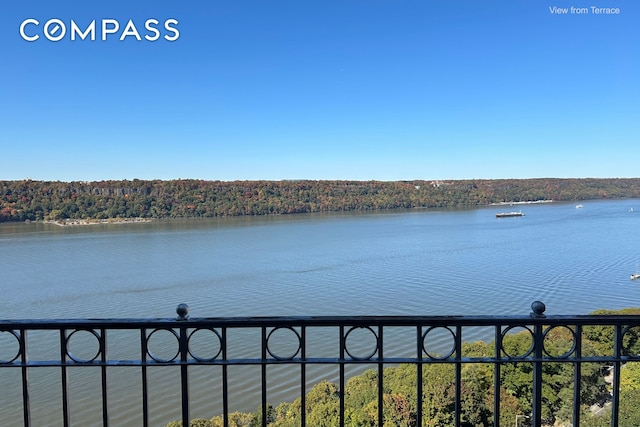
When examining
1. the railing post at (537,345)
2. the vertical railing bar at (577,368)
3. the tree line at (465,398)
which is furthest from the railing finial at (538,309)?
the tree line at (465,398)

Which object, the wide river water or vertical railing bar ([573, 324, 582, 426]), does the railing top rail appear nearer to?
vertical railing bar ([573, 324, 582, 426])

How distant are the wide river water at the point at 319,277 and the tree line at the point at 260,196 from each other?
35.6 metres

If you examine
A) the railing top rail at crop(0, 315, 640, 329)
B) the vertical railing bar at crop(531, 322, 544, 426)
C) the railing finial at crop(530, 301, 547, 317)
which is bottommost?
the vertical railing bar at crop(531, 322, 544, 426)

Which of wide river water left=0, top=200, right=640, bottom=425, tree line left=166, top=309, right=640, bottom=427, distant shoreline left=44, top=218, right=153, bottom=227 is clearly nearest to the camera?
tree line left=166, top=309, right=640, bottom=427

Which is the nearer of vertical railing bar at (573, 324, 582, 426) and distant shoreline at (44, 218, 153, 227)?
vertical railing bar at (573, 324, 582, 426)

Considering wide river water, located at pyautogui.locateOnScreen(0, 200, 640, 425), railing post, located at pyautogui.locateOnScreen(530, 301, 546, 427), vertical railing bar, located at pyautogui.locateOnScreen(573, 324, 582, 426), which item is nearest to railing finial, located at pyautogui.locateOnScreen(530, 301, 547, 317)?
railing post, located at pyautogui.locateOnScreen(530, 301, 546, 427)

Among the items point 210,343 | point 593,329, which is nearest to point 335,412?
point 210,343

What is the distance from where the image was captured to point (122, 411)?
36.2 feet

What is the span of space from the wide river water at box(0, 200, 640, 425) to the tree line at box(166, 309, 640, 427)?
2785 mm

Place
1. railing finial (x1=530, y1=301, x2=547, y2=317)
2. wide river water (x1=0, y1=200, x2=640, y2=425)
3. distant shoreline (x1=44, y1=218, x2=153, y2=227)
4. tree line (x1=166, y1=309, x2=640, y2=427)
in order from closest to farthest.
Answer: railing finial (x1=530, y1=301, x2=547, y2=317)
tree line (x1=166, y1=309, x2=640, y2=427)
wide river water (x1=0, y1=200, x2=640, y2=425)
distant shoreline (x1=44, y1=218, x2=153, y2=227)

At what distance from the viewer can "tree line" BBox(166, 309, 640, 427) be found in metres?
8.68

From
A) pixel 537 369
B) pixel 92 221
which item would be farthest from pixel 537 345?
pixel 92 221

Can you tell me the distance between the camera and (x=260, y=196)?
103 meters

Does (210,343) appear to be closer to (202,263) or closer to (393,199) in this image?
(202,263)
